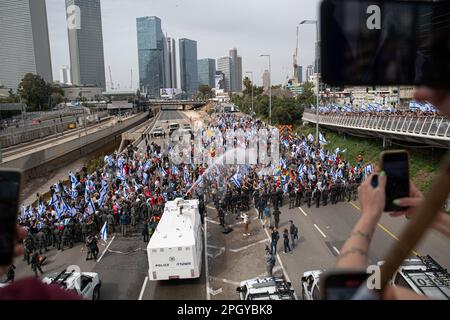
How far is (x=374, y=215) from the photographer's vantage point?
5.34ft

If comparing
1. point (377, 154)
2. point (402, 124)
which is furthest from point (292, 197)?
point (377, 154)

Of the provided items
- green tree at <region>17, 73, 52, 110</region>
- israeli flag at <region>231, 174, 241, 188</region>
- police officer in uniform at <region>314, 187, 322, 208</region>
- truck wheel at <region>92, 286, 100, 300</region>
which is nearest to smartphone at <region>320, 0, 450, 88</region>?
truck wheel at <region>92, 286, 100, 300</region>

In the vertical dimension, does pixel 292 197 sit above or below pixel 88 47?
below

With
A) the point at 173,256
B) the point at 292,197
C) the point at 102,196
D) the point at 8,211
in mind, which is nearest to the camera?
the point at 8,211

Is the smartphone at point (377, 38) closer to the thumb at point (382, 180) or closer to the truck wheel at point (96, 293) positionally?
the thumb at point (382, 180)

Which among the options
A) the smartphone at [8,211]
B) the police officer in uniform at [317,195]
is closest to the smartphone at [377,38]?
the smartphone at [8,211]

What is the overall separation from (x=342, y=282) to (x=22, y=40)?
13203cm

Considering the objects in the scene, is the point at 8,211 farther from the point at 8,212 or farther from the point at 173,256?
the point at 173,256

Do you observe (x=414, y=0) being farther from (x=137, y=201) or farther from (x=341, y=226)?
(x=137, y=201)

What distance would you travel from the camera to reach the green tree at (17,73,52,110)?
78438 mm

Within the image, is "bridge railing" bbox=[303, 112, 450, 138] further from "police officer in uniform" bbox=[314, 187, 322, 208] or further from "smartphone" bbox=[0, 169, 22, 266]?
"smartphone" bbox=[0, 169, 22, 266]

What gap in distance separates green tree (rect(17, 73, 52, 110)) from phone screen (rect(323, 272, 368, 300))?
85.8 meters

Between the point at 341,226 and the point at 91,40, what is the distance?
150 meters
